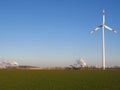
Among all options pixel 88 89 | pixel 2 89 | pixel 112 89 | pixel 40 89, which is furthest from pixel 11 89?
pixel 112 89

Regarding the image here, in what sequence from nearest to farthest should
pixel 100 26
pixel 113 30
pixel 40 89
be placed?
pixel 40 89, pixel 113 30, pixel 100 26

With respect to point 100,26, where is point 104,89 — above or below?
below

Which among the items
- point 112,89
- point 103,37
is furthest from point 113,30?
point 112,89

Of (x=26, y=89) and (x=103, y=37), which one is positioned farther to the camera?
(x=103, y=37)

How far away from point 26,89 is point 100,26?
8455 centimetres

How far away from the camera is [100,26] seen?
11181cm

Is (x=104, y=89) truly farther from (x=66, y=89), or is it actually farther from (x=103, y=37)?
(x=103, y=37)

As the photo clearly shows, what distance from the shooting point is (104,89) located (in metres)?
29.7

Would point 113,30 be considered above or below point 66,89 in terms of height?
above

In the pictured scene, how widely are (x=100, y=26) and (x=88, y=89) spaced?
83628 mm

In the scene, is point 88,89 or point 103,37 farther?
point 103,37

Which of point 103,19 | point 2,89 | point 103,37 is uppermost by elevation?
point 103,19

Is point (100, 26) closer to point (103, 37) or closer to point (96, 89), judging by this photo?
point (103, 37)

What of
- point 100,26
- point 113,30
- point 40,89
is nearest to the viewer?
point 40,89
